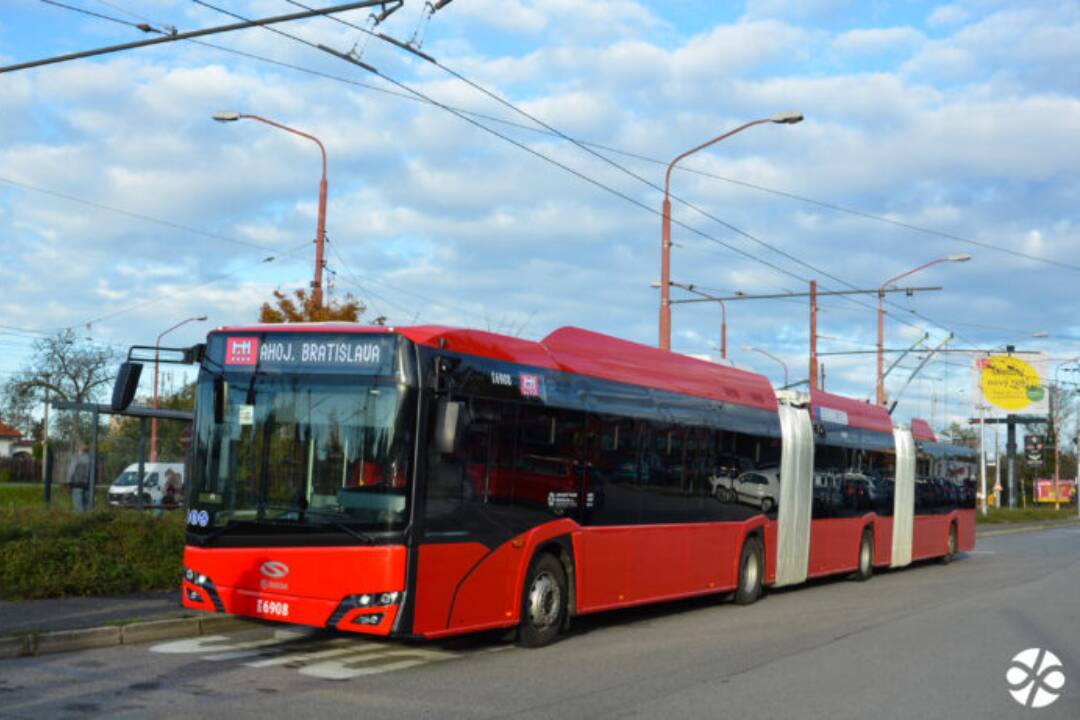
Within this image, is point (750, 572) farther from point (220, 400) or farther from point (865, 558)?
point (220, 400)

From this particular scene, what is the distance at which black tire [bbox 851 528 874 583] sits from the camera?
2230cm

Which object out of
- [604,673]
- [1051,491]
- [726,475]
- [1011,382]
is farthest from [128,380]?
[1051,491]

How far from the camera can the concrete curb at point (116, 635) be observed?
33.9 ft

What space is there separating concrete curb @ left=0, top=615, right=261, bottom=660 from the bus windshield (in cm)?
122

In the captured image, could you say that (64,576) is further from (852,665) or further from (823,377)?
(823,377)

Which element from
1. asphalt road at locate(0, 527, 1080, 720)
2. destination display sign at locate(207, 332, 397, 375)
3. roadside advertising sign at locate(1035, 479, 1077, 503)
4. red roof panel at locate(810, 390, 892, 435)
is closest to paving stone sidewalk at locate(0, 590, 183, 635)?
asphalt road at locate(0, 527, 1080, 720)

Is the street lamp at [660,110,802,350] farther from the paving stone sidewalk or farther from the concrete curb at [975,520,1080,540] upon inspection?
the concrete curb at [975,520,1080,540]

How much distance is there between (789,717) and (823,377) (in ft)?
154

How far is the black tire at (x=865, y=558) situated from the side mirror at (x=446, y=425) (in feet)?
44.8

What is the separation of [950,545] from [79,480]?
18671 millimetres

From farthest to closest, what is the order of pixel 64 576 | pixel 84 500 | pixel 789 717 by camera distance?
1. pixel 84 500
2. pixel 64 576
3. pixel 789 717

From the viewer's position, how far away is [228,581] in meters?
10.7

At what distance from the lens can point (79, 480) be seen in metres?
21.2

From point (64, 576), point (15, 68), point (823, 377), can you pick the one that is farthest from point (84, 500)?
point (823, 377)
